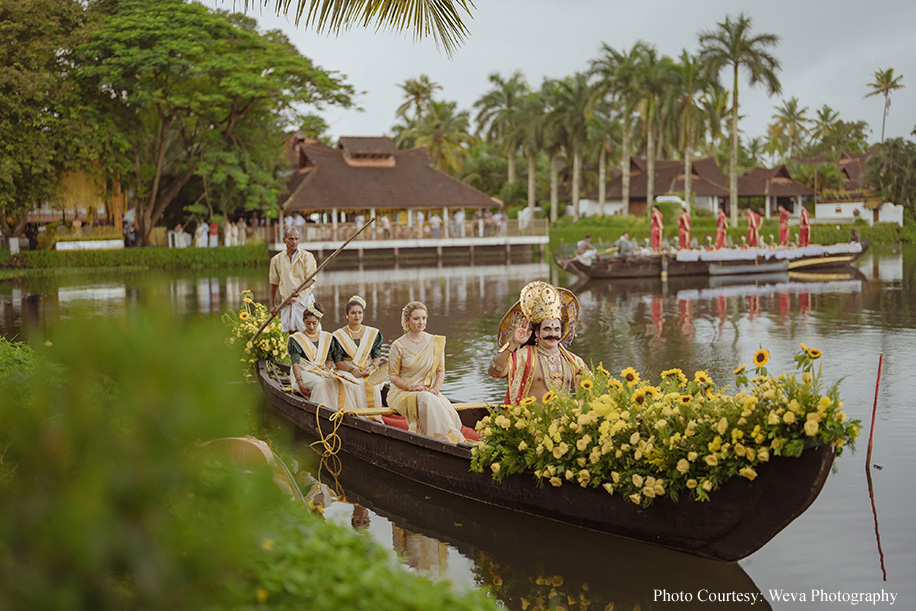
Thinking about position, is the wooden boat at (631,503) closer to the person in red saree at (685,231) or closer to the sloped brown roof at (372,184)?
the person in red saree at (685,231)

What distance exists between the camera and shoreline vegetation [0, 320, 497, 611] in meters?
2.05

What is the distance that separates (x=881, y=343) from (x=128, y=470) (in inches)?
599

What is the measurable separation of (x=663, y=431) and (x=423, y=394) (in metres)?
2.80

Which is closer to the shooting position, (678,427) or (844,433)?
(844,433)

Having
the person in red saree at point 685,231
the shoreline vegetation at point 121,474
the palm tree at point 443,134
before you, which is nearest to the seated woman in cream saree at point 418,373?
the shoreline vegetation at point 121,474

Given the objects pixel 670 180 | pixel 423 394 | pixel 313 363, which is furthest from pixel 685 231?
pixel 670 180

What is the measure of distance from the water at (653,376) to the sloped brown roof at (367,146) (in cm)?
2091

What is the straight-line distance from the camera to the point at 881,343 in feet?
49.9

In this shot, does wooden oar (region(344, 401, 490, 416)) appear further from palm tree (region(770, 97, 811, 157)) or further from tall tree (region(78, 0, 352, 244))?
palm tree (region(770, 97, 811, 157))

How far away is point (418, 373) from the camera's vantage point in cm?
798

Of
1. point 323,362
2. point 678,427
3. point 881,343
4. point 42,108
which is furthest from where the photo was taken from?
point 42,108

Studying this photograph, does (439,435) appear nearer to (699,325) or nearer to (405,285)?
(699,325)

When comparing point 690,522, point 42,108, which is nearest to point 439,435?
point 690,522

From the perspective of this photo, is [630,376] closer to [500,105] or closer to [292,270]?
[292,270]
